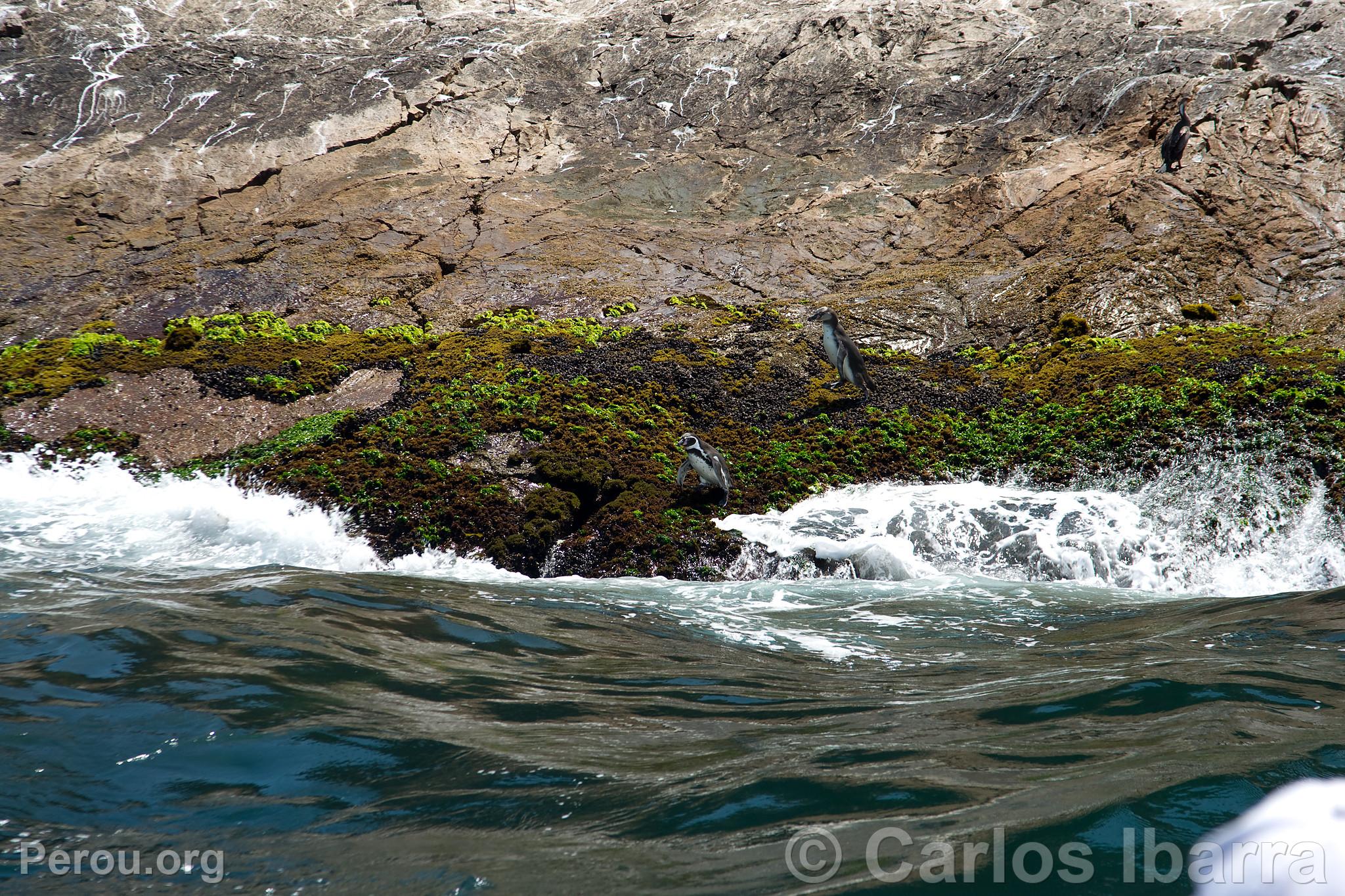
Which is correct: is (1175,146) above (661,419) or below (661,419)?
above

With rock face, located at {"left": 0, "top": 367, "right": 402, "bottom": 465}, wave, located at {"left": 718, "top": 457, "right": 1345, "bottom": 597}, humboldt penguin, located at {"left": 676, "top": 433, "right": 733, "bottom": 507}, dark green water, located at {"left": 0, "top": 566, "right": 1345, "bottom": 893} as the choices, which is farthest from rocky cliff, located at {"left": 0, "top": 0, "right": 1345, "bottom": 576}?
dark green water, located at {"left": 0, "top": 566, "right": 1345, "bottom": 893}

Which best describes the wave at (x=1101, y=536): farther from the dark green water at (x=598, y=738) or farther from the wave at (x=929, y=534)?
the dark green water at (x=598, y=738)

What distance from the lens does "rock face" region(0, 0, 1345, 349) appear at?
55.6 ft

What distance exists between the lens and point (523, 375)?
43.1 feet

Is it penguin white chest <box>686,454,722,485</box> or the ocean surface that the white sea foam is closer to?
the ocean surface

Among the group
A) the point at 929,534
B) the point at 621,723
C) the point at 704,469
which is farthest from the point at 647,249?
the point at 621,723

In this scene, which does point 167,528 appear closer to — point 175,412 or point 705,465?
point 175,412

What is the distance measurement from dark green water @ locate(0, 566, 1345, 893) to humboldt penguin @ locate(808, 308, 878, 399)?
269 inches

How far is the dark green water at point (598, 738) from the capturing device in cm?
252

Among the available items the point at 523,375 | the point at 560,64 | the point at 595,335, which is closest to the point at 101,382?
the point at 523,375

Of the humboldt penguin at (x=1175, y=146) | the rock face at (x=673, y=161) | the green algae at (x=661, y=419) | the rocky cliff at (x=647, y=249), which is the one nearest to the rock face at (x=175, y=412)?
the rocky cliff at (x=647, y=249)

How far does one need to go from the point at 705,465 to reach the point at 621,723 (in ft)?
20.9

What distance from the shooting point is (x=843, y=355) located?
12578mm

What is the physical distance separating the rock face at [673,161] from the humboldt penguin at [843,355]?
126 inches
